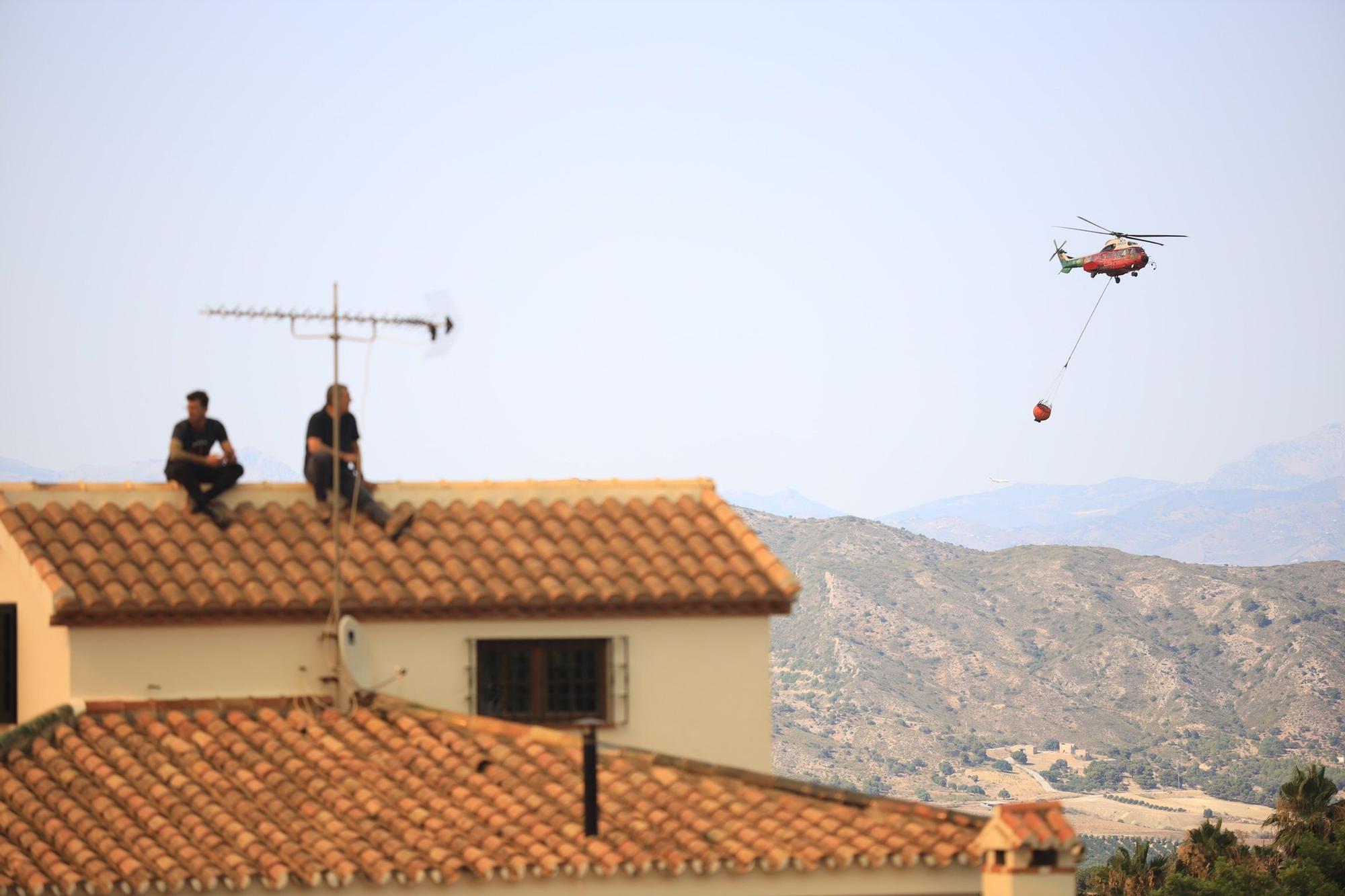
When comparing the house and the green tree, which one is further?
the green tree

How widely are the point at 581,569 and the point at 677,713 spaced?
1935 millimetres

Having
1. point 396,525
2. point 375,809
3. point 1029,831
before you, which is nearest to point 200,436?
point 396,525

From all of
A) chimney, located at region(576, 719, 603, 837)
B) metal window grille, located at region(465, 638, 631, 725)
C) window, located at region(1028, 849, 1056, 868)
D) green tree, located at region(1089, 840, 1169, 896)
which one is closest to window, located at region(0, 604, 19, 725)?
metal window grille, located at region(465, 638, 631, 725)

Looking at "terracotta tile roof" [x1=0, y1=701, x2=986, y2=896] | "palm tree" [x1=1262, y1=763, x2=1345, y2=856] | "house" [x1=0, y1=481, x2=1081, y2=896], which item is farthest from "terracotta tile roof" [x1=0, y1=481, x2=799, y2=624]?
"palm tree" [x1=1262, y1=763, x2=1345, y2=856]

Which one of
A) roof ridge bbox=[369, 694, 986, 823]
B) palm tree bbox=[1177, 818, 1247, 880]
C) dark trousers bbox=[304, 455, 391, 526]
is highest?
dark trousers bbox=[304, 455, 391, 526]

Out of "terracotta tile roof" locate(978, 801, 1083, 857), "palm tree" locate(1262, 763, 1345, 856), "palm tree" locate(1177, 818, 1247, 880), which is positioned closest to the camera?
"terracotta tile roof" locate(978, 801, 1083, 857)

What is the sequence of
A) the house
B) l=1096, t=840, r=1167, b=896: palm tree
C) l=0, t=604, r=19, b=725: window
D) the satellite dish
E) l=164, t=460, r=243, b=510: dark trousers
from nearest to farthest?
1. the house
2. the satellite dish
3. l=0, t=604, r=19, b=725: window
4. l=164, t=460, r=243, b=510: dark trousers
5. l=1096, t=840, r=1167, b=896: palm tree

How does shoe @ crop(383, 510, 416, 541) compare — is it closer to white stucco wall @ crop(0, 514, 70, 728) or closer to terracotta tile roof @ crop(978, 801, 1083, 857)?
white stucco wall @ crop(0, 514, 70, 728)

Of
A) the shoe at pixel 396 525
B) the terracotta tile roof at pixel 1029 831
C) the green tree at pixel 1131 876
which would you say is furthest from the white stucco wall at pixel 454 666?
the green tree at pixel 1131 876

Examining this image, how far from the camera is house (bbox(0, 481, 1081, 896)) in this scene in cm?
1540

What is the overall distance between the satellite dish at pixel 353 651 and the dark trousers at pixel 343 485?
155 centimetres

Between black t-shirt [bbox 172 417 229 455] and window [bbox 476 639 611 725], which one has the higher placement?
black t-shirt [bbox 172 417 229 455]

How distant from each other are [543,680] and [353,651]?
7.00ft

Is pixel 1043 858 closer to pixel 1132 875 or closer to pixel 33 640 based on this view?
pixel 33 640
